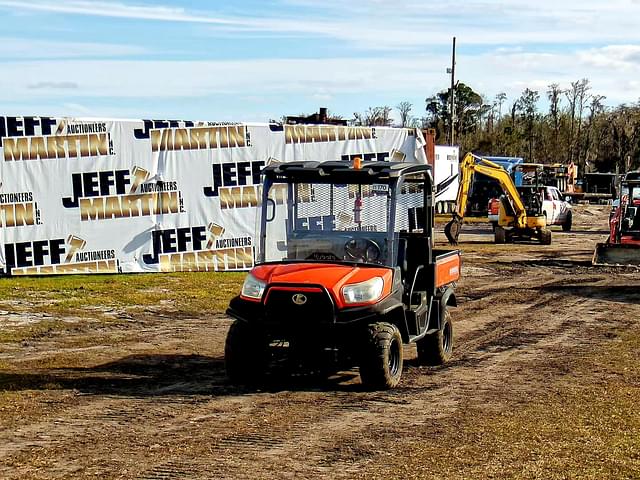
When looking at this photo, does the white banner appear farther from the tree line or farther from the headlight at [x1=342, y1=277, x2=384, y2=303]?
the tree line

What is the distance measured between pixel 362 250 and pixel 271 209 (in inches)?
44.1

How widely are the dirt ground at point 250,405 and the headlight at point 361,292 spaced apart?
96cm

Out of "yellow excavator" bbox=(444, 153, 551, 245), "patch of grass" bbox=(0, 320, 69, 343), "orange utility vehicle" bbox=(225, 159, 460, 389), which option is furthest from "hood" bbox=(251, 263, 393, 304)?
"yellow excavator" bbox=(444, 153, 551, 245)

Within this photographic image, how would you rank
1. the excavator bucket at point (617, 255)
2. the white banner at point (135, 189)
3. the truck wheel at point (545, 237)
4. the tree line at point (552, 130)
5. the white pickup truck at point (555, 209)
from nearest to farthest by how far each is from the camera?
1. the white banner at point (135, 189)
2. the excavator bucket at point (617, 255)
3. the truck wheel at point (545, 237)
4. the white pickup truck at point (555, 209)
5. the tree line at point (552, 130)

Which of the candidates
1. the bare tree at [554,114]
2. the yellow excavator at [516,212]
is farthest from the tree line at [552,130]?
the yellow excavator at [516,212]

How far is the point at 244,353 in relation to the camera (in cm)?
967

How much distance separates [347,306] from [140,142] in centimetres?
1169

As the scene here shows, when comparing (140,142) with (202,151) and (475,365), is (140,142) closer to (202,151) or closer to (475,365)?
(202,151)

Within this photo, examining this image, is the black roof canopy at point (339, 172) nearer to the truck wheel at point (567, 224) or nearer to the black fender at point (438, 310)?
the black fender at point (438, 310)

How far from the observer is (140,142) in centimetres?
1988

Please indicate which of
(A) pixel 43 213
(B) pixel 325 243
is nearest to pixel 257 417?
(B) pixel 325 243

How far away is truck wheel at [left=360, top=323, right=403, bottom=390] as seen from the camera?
9.27m

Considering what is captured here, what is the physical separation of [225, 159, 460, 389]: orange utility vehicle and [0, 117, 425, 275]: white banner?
979 cm

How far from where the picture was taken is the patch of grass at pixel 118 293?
16.2 meters
